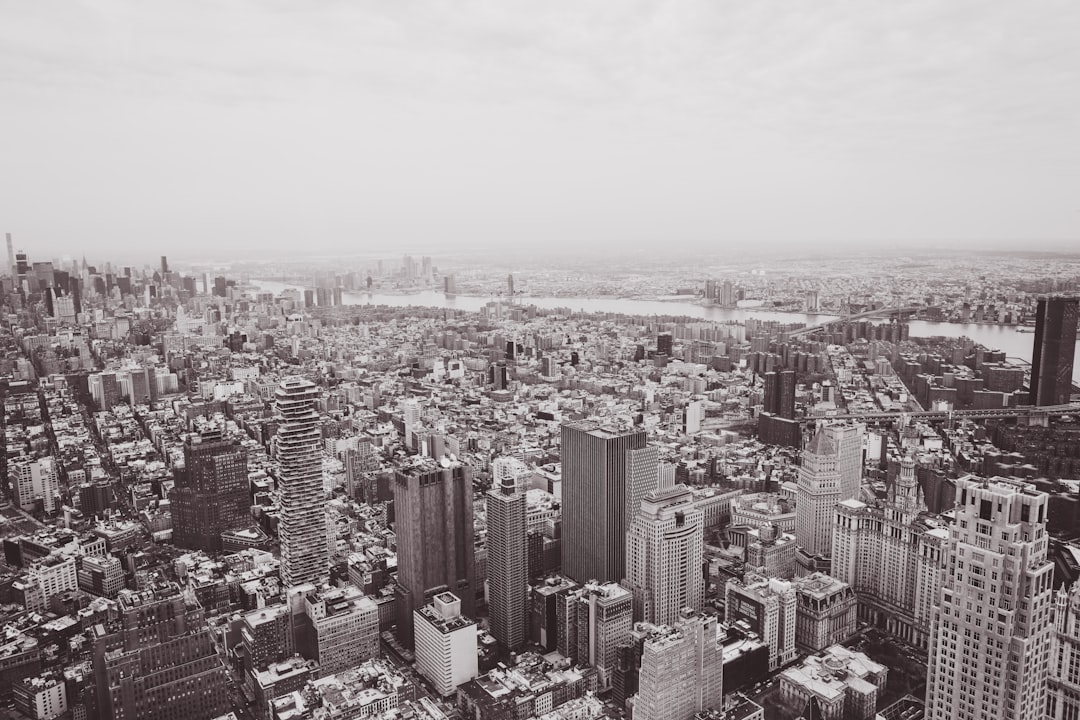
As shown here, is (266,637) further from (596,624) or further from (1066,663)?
(1066,663)

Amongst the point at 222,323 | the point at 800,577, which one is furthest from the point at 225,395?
the point at 800,577

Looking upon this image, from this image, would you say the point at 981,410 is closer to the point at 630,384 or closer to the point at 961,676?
the point at 961,676

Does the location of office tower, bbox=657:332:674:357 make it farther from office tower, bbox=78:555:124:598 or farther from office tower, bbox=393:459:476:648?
office tower, bbox=78:555:124:598

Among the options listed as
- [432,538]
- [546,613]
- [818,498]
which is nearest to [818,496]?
[818,498]

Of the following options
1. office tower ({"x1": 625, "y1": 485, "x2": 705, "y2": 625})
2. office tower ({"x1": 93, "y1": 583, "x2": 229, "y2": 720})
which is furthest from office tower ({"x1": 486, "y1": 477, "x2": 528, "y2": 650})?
office tower ({"x1": 93, "y1": 583, "x2": 229, "y2": 720})

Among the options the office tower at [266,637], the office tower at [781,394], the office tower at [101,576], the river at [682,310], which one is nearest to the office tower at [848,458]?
the river at [682,310]
